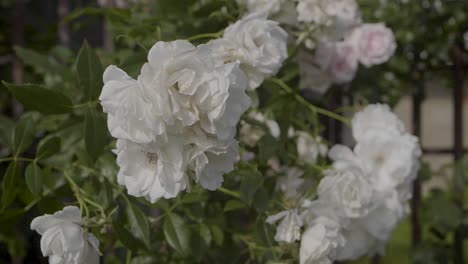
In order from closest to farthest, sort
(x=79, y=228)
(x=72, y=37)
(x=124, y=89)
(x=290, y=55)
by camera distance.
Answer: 1. (x=124, y=89)
2. (x=79, y=228)
3. (x=290, y=55)
4. (x=72, y=37)

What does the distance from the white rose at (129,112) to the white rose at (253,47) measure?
0.25 m

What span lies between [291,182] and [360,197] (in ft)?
0.78

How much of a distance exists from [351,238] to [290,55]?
1.23 feet

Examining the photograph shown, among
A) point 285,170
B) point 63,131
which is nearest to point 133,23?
point 63,131

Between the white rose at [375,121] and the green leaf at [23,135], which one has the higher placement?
the green leaf at [23,135]

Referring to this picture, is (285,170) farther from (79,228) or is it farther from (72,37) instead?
(72,37)

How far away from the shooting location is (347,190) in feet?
3.82

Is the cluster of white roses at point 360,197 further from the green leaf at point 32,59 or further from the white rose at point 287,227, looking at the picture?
the green leaf at point 32,59

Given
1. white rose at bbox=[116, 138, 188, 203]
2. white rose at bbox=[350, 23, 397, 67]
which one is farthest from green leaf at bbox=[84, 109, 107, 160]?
white rose at bbox=[350, 23, 397, 67]

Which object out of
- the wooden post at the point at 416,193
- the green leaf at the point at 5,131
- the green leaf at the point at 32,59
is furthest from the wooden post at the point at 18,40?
the wooden post at the point at 416,193

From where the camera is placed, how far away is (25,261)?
2.52m

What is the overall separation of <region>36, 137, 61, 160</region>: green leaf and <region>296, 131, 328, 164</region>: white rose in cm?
50

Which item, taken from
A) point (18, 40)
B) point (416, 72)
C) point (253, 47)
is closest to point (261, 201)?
point (253, 47)

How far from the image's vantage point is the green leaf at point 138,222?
40.9 inches
